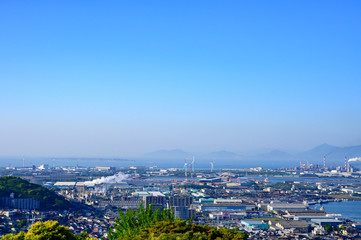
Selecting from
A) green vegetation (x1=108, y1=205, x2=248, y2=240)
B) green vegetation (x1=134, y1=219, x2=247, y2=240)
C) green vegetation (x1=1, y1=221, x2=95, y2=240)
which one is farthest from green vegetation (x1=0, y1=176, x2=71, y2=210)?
green vegetation (x1=134, y1=219, x2=247, y2=240)

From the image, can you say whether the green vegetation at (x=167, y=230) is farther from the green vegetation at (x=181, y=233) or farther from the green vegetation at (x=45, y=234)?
the green vegetation at (x=45, y=234)

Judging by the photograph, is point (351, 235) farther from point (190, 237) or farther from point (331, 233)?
point (190, 237)

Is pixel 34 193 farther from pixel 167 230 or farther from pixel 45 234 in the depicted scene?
pixel 167 230

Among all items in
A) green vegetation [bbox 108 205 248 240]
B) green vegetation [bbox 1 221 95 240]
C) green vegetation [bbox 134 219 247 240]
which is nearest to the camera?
green vegetation [bbox 134 219 247 240]

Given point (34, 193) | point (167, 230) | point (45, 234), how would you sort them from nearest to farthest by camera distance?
point (167, 230) → point (45, 234) → point (34, 193)

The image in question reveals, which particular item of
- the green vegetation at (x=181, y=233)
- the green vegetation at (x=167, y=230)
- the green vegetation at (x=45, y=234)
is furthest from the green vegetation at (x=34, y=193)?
the green vegetation at (x=181, y=233)

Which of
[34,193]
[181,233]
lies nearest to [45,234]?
[181,233]

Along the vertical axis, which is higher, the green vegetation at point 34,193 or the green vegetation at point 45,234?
the green vegetation at point 45,234

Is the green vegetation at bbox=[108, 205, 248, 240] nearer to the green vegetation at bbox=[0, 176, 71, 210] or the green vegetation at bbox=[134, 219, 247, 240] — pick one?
the green vegetation at bbox=[134, 219, 247, 240]

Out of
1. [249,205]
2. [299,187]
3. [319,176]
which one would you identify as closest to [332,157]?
[319,176]
